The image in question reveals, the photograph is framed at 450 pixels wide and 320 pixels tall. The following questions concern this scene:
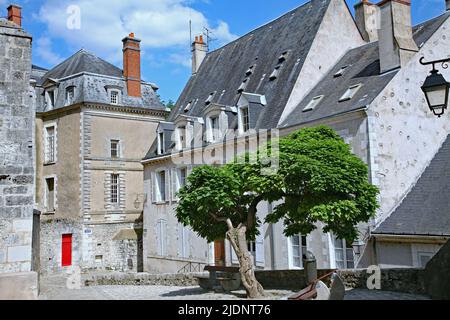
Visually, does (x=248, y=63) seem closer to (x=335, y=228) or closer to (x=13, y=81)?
(x=335, y=228)

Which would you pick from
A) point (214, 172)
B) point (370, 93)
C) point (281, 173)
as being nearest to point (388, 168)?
point (370, 93)

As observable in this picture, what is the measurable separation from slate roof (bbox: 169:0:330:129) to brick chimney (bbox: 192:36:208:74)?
495mm

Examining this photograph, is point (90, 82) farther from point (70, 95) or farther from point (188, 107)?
point (188, 107)

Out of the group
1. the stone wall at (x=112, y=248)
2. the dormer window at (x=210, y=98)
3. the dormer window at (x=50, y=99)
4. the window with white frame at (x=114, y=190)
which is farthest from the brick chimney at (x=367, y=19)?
the dormer window at (x=50, y=99)

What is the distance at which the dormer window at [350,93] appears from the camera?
13758 mm

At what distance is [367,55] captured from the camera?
15.7 m

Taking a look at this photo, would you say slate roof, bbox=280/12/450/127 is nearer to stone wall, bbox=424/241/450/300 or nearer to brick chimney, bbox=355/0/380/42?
brick chimney, bbox=355/0/380/42

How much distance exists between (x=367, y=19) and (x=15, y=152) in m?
16.2

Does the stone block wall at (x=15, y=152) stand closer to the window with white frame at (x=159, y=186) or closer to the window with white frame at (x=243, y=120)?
the window with white frame at (x=243, y=120)

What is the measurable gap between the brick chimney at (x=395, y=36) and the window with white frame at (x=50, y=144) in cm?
1755

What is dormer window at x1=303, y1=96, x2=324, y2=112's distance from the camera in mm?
15023

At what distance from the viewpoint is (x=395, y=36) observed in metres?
13.2

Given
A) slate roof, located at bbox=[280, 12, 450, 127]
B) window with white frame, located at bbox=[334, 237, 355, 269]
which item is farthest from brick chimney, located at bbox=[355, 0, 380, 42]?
window with white frame, located at bbox=[334, 237, 355, 269]
